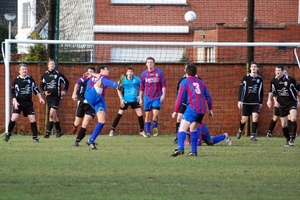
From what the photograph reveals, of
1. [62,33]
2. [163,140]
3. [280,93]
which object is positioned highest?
[62,33]

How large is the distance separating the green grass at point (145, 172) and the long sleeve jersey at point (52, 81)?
3.07m

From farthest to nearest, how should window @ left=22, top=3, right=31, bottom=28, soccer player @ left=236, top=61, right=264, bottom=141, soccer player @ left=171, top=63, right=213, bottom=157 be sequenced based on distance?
1. window @ left=22, top=3, right=31, bottom=28
2. soccer player @ left=236, top=61, right=264, bottom=141
3. soccer player @ left=171, top=63, right=213, bottom=157

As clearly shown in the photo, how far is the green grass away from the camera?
927cm

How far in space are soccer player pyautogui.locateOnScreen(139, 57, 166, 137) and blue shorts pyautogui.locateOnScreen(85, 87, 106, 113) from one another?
4.25 metres

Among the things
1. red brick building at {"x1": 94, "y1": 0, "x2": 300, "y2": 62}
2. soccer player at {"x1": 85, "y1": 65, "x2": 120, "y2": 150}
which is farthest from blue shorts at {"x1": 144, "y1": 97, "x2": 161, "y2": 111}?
red brick building at {"x1": 94, "y1": 0, "x2": 300, "y2": 62}

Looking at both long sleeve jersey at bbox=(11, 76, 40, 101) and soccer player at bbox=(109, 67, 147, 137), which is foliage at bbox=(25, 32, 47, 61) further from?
long sleeve jersey at bbox=(11, 76, 40, 101)

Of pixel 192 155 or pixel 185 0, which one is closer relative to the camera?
pixel 192 155

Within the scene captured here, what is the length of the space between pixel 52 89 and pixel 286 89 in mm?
6102

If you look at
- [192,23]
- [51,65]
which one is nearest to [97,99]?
[51,65]

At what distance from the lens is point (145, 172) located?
448 inches

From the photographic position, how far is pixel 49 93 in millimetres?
19672

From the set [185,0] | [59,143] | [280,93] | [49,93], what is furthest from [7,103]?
[185,0]

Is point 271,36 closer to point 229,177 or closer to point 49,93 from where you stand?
point 49,93

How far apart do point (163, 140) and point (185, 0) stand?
1352cm
